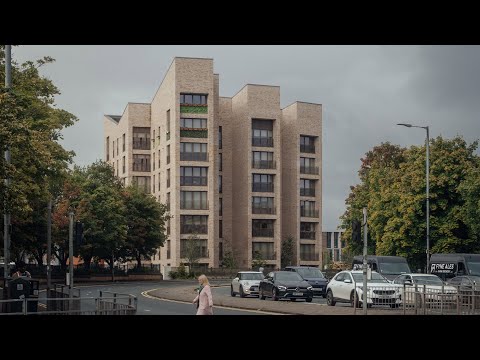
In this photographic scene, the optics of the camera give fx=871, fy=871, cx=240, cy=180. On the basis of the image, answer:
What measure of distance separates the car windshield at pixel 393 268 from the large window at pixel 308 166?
5813 cm

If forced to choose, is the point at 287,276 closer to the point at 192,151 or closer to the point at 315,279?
the point at 315,279

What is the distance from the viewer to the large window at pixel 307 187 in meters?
102

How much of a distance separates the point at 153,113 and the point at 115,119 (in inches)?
766

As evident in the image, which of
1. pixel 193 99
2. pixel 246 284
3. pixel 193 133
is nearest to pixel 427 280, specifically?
pixel 246 284

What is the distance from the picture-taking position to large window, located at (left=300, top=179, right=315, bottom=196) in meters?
102

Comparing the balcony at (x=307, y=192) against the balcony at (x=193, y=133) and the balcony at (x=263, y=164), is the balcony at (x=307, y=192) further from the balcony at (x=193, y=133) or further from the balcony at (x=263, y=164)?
the balcony at (x=193, y=133)

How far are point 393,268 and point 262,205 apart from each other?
54.0 metres

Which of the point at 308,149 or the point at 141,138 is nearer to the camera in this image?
the point at 308,149

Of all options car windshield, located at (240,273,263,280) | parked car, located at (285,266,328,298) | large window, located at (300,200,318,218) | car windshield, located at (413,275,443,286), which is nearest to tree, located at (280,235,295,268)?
large window, located at (300,200,318,218)

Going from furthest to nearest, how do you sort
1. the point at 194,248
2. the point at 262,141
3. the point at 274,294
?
the point at 262,141 < the point at 194,248 < the point at 274,294

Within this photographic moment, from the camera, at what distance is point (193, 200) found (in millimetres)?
93000
